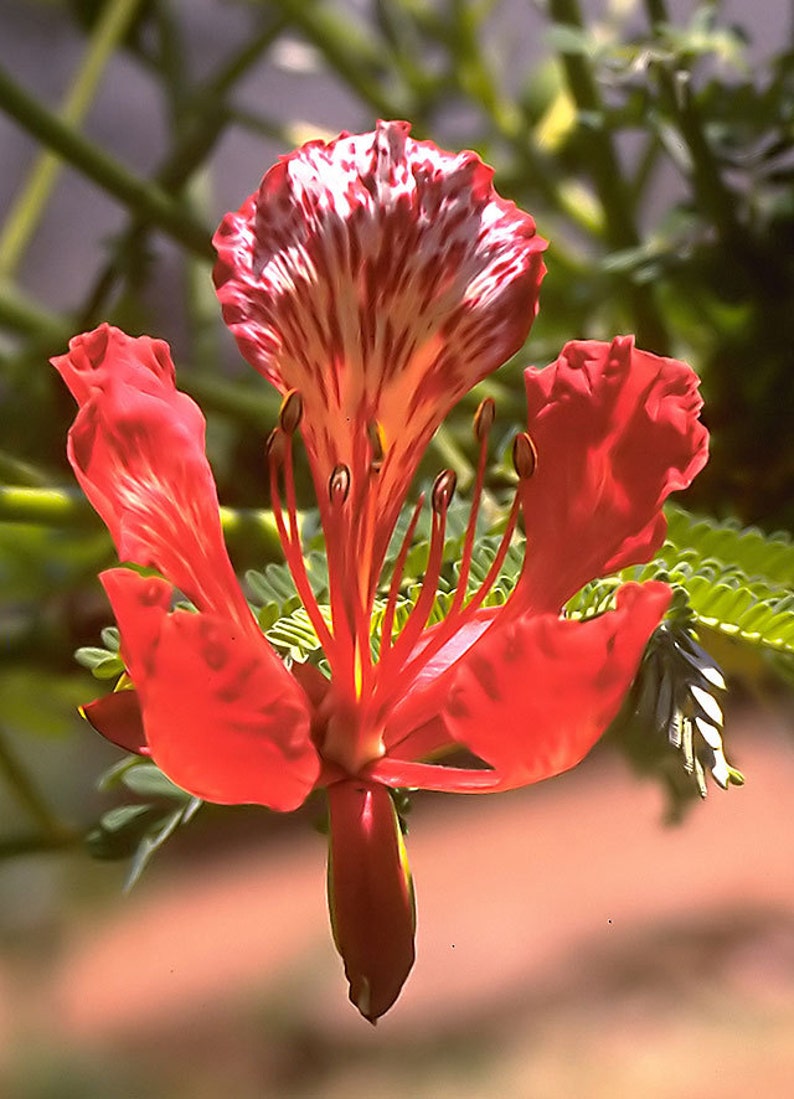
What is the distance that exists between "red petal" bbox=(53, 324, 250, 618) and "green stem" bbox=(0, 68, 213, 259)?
0.82 ft

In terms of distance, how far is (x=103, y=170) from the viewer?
49cm

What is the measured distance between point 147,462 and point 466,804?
0.30m

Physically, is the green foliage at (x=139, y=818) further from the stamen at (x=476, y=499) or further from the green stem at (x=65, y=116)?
the green stem at (x=65, y=116)

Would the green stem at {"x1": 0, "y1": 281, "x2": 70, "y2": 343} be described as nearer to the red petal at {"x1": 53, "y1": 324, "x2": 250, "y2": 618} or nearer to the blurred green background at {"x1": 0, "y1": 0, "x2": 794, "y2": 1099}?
the blurred green background at {"x1": 0, "y1": 0, "x2": 794, "y2": 1099}

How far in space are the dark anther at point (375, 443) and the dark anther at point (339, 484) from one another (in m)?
0.01

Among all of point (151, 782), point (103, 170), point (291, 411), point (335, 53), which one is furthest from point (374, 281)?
point (335, 53)

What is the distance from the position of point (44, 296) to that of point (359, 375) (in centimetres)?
62

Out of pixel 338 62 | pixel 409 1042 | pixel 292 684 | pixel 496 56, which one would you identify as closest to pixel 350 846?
pixel 292 684

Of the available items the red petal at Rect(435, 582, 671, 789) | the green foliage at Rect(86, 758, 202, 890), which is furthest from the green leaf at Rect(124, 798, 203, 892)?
the red petal at Rect(435, 582, 671, 789)

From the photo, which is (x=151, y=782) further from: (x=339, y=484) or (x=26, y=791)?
(x=26, y=791)

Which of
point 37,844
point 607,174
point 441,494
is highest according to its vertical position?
point 607,174

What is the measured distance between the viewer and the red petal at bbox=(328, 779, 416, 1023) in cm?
23

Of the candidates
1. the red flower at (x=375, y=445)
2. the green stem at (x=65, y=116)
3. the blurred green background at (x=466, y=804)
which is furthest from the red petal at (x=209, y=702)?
the green stem at (x=65, y=116)

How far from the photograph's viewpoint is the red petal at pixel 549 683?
202 mm
